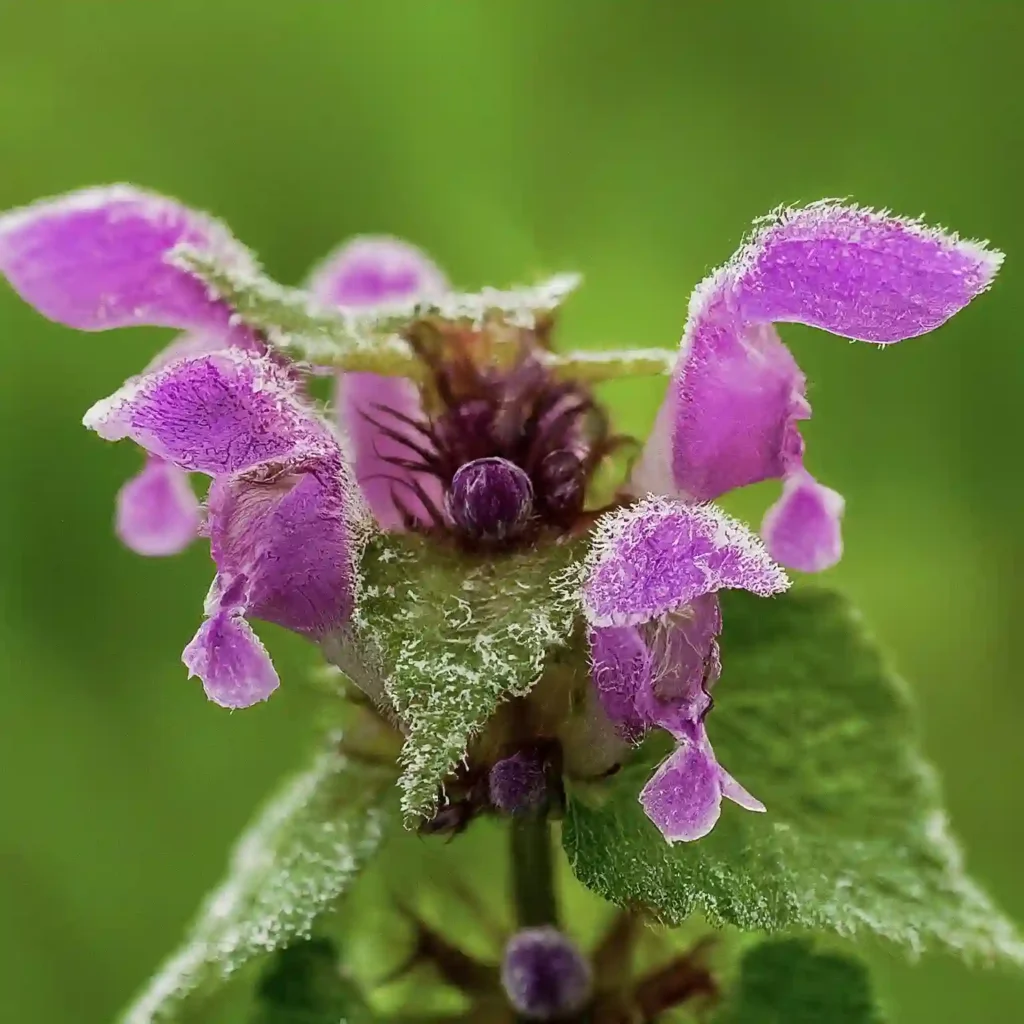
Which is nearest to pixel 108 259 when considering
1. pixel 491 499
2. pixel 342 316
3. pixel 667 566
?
pixel 342 316

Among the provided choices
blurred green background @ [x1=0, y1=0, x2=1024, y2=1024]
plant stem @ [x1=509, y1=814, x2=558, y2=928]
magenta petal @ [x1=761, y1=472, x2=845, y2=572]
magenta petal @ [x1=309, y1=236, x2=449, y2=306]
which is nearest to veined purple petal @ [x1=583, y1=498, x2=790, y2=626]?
magenta petal @ [x1=761, y1=472, x2=845, y2=572]

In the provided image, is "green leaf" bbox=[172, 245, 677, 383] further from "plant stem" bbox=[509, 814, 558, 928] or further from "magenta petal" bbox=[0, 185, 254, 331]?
"plant stem" bbox=[509, 814, 558, 928]

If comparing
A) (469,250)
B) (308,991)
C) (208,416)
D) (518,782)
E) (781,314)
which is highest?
(469,250)

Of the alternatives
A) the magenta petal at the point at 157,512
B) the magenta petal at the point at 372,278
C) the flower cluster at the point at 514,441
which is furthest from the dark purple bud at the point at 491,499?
the magenta petal at the point at 372,278

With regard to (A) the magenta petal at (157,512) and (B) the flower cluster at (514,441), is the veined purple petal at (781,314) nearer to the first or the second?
(B) the flower cluster at (514,441)

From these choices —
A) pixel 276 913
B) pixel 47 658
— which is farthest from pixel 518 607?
pixel 47 658

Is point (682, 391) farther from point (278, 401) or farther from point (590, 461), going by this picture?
point (278, 401)

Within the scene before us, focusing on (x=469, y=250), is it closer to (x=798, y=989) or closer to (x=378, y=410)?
(x=378, y=410)
